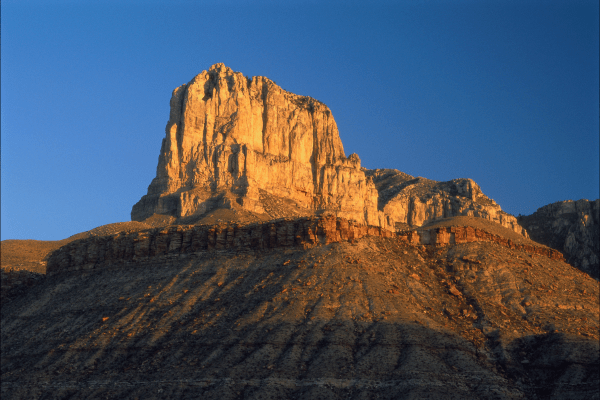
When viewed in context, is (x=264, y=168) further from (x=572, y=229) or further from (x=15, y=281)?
(x=15, y=281)

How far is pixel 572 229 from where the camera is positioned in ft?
476

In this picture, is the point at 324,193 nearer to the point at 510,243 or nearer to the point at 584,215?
the point at 584,215

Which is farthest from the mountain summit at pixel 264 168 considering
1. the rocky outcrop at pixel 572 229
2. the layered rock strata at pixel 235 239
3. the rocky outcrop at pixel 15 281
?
the layered rock strata at pixel 235 239

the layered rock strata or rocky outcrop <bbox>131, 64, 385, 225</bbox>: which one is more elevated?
rocky outcrop <bbox>131, 64, 385, 225</bbox>

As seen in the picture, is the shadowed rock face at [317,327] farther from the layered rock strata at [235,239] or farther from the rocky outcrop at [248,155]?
the rocky outcrop at [248,155]

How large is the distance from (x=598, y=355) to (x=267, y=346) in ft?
70.3

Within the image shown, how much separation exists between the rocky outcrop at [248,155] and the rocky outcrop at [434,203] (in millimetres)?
9899

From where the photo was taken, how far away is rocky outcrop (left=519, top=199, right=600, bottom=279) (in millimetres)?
134625

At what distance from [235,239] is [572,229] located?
3956 inches

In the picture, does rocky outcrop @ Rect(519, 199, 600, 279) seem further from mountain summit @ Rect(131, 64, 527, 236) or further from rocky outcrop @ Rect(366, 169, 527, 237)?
rocky outcrop @ Rect(366, 169, 527, 237)

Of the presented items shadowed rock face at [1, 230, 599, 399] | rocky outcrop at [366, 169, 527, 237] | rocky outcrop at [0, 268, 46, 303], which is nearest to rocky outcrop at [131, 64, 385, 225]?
rocky outcrop at [366, 169, 527, 237]

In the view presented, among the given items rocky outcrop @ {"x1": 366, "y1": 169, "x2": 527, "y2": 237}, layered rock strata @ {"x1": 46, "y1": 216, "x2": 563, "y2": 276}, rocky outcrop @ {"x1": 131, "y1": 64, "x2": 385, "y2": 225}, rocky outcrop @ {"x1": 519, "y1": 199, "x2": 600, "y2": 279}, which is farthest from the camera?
rocky outcrop @ {"x1": 366, "y1": 169, "x2": 527, "y2": 237}

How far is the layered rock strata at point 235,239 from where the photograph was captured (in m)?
61.2

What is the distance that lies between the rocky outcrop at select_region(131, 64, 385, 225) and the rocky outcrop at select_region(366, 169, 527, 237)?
32.5 ft
